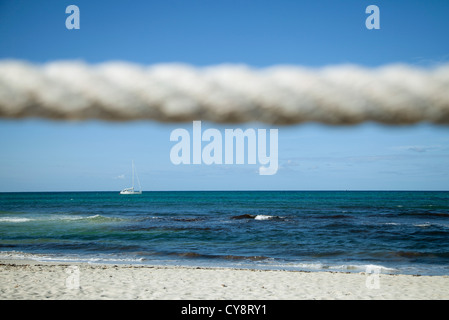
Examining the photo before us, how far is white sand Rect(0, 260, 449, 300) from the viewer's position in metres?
8.53

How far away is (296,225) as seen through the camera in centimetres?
2597

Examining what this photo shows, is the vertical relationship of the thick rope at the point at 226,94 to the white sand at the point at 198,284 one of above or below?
above

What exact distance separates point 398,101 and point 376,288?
9.94 meters

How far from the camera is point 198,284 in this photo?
388 inches

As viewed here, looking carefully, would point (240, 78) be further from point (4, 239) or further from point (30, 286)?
point (4, 239)

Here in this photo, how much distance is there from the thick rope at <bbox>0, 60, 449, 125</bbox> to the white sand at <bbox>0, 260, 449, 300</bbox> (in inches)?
312

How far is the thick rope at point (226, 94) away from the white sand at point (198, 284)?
312 inches

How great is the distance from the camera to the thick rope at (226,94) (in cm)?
84

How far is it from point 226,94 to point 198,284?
953 centimetres

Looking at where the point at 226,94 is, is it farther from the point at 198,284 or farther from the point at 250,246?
the point at 250,246

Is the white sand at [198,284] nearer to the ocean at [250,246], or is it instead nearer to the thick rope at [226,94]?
the ocean at [250,246]

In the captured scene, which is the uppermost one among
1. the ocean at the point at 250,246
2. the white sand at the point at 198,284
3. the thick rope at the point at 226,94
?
the thick rope at the point at 226,94

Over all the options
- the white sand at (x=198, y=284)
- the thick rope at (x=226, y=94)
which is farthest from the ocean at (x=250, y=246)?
the thick rope at (x=226, y=94)
